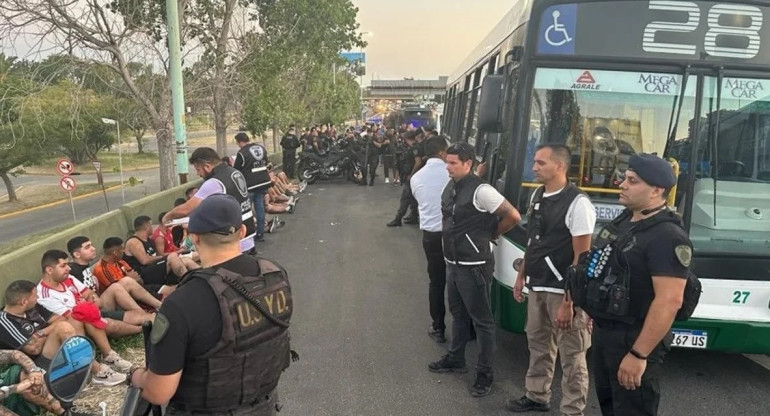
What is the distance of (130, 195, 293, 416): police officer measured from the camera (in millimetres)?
1903

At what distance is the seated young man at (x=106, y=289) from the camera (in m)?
5.08

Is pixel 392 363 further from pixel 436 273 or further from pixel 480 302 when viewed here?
pixel 480 302

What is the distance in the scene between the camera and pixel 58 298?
4449mm

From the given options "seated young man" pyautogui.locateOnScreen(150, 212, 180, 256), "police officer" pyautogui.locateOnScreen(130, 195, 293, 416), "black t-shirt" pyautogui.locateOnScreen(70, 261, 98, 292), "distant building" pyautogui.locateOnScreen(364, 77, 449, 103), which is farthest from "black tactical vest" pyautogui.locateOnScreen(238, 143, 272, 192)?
"distant building" pyautogui.locateOnScreen(364, 77, 449, 103)

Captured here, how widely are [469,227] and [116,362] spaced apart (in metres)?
3.11

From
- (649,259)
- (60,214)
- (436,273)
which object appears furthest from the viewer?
(60,214)

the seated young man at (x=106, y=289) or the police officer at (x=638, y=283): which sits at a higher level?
the police officer at (x=638, y=283)

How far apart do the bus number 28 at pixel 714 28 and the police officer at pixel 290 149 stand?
44.5 ft

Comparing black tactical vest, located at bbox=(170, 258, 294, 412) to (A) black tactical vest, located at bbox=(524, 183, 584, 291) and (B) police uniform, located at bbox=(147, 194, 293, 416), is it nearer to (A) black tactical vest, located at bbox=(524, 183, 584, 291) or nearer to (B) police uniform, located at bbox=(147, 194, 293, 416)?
(B) police uniform, located at bbox=(147, 194, 293, 416)

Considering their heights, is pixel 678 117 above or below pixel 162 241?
above

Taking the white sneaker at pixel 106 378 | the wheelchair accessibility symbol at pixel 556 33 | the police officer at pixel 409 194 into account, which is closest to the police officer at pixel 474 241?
the wheelchair accessibility symbol at pixel 556 33

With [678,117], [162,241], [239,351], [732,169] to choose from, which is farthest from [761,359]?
[162,241]

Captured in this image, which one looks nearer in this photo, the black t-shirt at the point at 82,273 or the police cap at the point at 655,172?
the police cap at the point at 655,172

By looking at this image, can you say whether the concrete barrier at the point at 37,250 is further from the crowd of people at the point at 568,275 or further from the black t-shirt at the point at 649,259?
the black t-shirt at the point at 649,259
